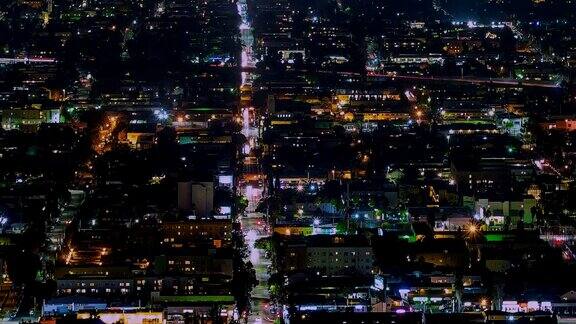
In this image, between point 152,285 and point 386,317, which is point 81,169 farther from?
point 386,317

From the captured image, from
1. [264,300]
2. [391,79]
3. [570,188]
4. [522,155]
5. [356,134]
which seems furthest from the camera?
[391,79]

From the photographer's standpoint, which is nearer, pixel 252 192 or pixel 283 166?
pixel 252 192

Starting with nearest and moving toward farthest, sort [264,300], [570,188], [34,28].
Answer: [264,300] < [570,188] < [34,28]

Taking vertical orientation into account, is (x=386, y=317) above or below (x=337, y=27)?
below

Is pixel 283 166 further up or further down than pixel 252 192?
further up

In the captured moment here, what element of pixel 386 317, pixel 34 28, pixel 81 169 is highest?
pixel 34 28

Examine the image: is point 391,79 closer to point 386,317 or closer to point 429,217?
point 429,217

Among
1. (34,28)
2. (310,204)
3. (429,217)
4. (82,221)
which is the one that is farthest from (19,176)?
(34,28)

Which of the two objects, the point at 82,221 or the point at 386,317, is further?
the point at 82,221
